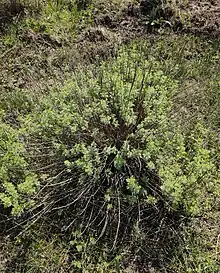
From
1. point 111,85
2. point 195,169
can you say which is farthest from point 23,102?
point 195,169

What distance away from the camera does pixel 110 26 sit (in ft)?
13.4

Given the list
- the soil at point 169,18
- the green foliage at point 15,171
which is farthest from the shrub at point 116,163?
the soil at point 169,18

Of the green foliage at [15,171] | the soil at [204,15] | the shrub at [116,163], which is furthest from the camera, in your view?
the soil at [204,15]

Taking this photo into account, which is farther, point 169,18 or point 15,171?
point 169,18

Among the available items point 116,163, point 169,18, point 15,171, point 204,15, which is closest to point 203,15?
point 204,15

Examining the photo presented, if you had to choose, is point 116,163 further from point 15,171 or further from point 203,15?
point 203,15

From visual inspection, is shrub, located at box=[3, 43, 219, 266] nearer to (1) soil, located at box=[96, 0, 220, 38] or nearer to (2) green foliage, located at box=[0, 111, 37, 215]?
(2) green foliage, located at box=[0, 111, 37, 215]

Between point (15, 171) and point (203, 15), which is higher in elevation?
point (203, 15)

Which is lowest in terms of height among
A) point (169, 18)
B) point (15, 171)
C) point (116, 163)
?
point (15, 171)

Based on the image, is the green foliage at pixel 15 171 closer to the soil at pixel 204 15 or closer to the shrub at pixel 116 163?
the shrub at pixel 116 163

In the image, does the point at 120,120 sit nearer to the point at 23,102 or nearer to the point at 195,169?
the point at 195,169

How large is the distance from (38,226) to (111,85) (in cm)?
113

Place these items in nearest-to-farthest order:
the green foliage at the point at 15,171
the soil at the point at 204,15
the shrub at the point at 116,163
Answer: the green foliage at the point at 15,171 < the shrub at the point at 116,163 < the soil at the point at 204,15

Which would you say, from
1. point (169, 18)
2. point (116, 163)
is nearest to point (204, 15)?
point (169, 18)
